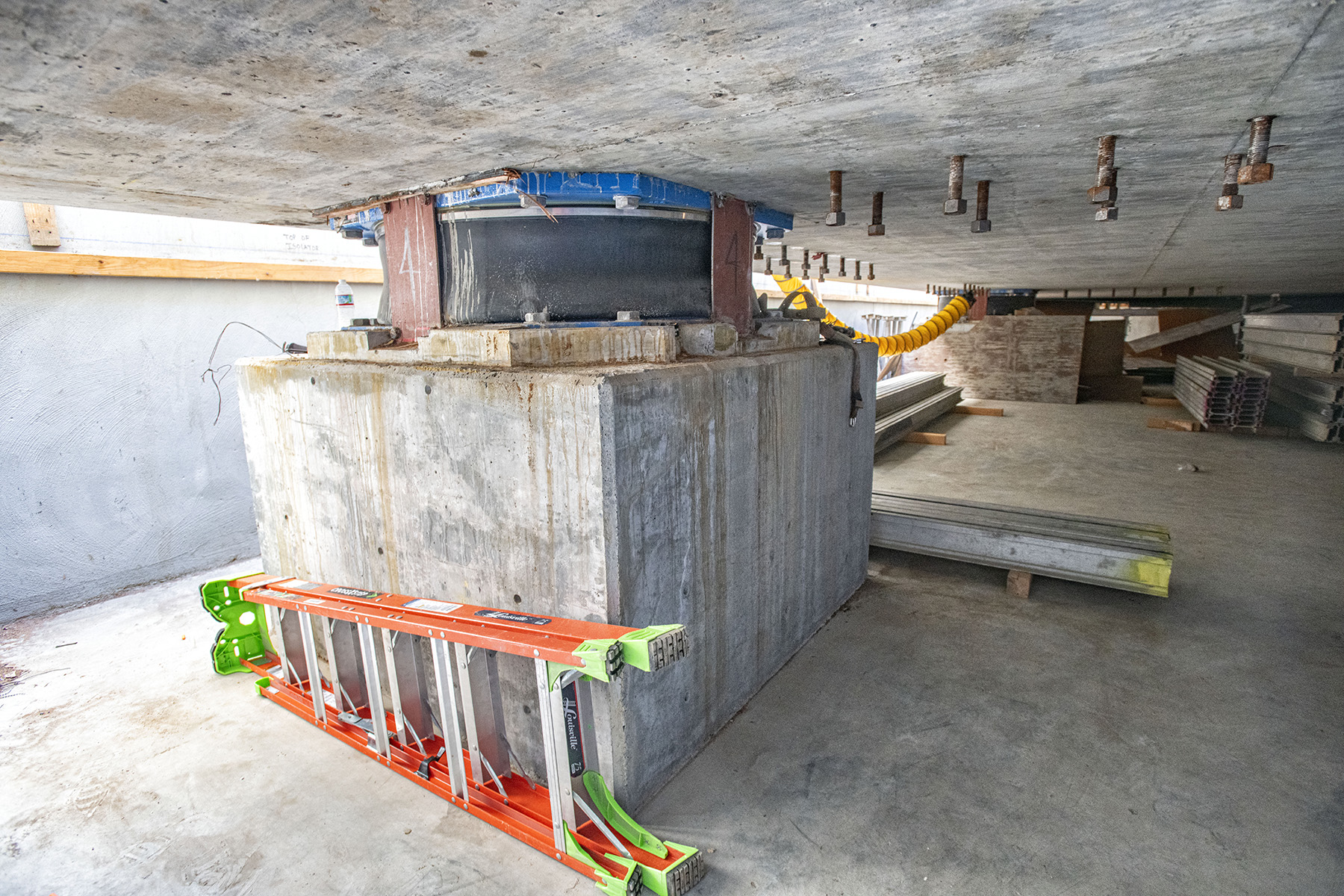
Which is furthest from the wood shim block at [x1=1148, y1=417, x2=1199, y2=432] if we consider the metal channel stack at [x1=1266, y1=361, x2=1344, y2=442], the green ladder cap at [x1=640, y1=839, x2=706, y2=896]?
the green ladder cap at [x1=640, y1=839, x2=706, y2=896]

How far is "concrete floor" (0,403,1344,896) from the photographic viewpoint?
2549 millimetres

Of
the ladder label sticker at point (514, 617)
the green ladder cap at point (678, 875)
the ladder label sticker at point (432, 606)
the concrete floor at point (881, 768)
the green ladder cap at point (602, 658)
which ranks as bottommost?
the concrete floor at point (881, 768)

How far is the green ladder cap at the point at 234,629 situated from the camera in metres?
4.15

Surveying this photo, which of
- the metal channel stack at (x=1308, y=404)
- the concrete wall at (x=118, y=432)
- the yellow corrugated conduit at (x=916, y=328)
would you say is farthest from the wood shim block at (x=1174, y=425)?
the concrete wall at (x=118, y=432)

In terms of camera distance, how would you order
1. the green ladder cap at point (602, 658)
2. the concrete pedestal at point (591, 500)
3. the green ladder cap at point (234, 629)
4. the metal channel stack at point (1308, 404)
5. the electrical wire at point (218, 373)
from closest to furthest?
the green ladder cap at point (602, 658)
the concrete pedestal at point (591, 500)
the green ladder cap at point (234, 629)
the electrical wire at point (218, 373)
the metal channel stack at point (1308, 404)

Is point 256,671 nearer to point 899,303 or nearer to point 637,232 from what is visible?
point 637,232

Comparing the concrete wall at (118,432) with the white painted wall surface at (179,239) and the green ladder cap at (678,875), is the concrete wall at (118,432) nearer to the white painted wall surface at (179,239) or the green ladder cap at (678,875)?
the white painted wall surface at (179,239)

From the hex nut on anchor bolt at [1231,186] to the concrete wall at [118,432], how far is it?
750 centimetres

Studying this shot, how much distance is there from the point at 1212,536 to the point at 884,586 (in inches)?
133

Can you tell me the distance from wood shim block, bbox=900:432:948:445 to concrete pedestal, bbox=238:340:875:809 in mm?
6242

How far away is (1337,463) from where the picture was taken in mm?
8422

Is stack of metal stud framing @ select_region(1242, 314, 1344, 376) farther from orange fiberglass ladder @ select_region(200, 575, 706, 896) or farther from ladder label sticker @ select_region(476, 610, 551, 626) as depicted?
ladder label sticker @ select_region(476, 610, 551, 626)

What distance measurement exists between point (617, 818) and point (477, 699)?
0.82 metres

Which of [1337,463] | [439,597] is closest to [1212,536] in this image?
[1337,463]
